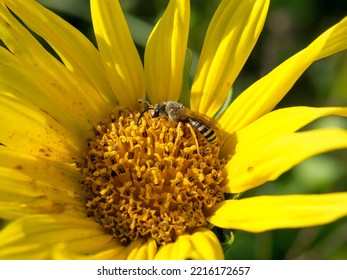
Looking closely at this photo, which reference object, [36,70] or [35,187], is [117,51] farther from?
[35,187]

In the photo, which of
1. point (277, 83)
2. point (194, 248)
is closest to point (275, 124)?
point (277, 83)

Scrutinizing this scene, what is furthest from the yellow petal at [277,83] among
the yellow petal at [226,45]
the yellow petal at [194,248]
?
the yellow petal at [194,248]

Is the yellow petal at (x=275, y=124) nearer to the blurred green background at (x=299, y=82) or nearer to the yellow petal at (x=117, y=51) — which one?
the yellow petal at (x=117, y=51)

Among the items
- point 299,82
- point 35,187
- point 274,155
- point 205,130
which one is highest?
point 299,82

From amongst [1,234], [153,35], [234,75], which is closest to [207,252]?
[1,234]

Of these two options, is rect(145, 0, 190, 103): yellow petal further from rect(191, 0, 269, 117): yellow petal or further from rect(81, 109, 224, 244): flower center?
rect(81, 109, 224, 244): flower center

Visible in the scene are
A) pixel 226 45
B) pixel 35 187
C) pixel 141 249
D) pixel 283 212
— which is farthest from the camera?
pixel 226 45

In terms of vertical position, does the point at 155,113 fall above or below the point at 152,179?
above
